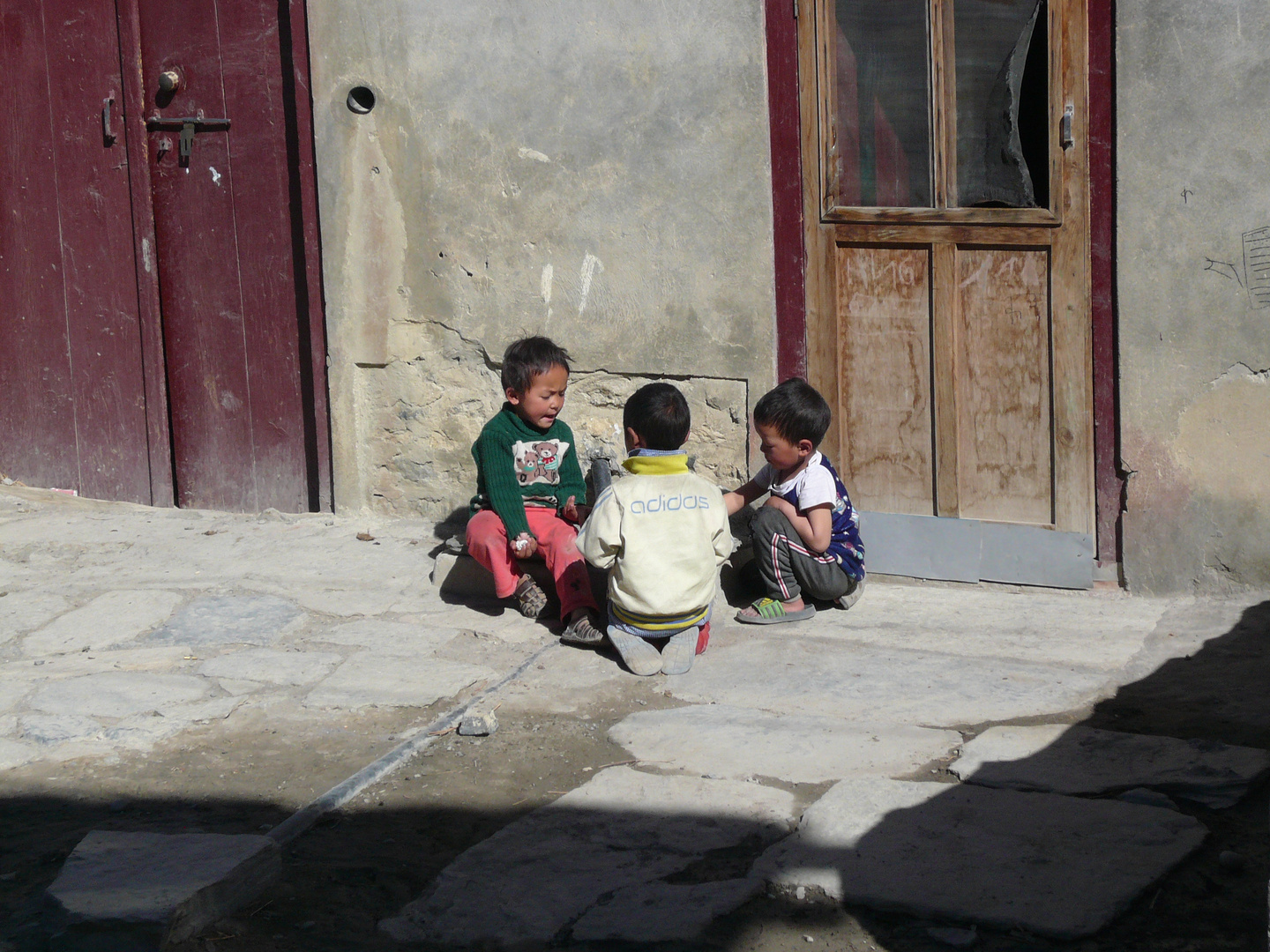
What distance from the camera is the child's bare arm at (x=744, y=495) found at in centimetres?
428

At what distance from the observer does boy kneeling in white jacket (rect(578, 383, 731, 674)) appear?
3.73 metres

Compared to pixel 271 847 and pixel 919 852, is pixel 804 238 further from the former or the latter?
pixel 271 847

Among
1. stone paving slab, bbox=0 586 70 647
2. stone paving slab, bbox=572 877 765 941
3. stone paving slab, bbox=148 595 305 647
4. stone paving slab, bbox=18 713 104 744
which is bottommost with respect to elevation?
stone paving slab, bbox=572 877 765 941

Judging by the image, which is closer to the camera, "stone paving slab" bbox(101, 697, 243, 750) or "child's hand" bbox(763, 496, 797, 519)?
"stone paving slab" bbox(101, 697, 243, 750)

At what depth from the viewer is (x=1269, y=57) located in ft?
12.1

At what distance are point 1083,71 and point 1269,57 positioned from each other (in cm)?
53

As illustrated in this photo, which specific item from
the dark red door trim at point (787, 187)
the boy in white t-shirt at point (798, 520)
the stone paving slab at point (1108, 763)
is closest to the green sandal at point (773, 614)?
the boy in white t-shirt at point (798, 520)

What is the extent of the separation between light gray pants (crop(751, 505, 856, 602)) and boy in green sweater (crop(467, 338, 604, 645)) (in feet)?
1.97

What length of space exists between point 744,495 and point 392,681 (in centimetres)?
140

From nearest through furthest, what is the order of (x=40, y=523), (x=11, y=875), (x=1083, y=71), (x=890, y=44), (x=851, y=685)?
(x=11, y=875)
(x=851, y=685)
(x=1083, y=71)
(x=890, y=44)
(x=40, y=523)

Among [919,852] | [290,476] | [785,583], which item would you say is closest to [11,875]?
[919,852]

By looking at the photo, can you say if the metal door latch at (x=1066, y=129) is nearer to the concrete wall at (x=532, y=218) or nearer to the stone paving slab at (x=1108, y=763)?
the concrete wall at (x=532, y=218)

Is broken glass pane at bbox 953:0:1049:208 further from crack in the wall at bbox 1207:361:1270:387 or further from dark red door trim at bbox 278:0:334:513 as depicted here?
dark red door trim at bbox 278:0:334:513

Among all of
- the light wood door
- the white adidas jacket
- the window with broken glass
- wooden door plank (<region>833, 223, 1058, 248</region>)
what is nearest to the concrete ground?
the white adidas jacket
